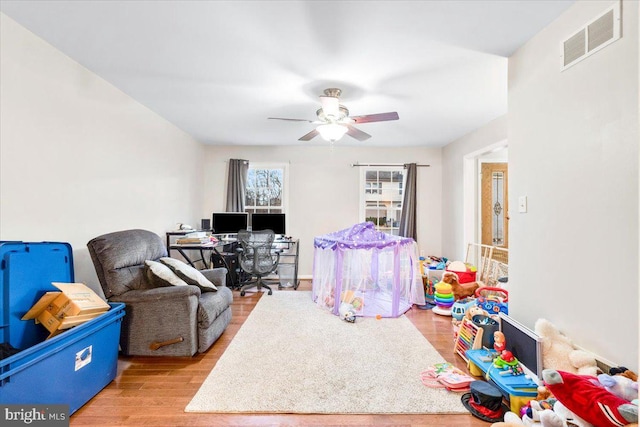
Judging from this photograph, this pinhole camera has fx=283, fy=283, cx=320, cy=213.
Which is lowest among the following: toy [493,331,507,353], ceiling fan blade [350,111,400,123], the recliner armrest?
toy [493,331,507,353]

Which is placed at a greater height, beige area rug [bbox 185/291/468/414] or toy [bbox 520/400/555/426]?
toy [bbox 520/400/555/426]

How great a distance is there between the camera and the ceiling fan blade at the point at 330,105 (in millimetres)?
2657

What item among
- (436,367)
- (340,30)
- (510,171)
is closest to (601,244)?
(510,171)

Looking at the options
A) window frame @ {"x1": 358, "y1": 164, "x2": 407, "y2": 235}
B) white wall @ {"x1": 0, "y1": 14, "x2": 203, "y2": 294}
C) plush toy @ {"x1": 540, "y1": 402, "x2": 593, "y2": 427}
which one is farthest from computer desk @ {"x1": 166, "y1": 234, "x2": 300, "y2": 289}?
plush toy @ {"x1": 540, "y1": 402, "x2": 593, "y2": 427}

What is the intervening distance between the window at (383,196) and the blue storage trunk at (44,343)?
13.8ft

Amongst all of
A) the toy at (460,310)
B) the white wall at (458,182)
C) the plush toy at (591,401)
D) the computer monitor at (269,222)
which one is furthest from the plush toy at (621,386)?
the computer monitor at (269,222)

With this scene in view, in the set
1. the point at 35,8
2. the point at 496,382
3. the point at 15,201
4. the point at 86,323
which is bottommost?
the point at 496,382

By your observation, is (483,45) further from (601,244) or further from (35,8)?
(35,8)

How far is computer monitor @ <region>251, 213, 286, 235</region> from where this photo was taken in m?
4.93

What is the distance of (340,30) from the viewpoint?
6.37ft

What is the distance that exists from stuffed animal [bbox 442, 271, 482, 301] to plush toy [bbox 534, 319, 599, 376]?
1927 millimetres

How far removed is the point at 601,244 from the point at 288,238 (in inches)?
160

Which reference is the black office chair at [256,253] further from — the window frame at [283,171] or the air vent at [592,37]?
the air vent at [592,37]

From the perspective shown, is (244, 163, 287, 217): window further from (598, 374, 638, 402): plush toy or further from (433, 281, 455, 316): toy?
(598, 374, 638, 402): plush toy
